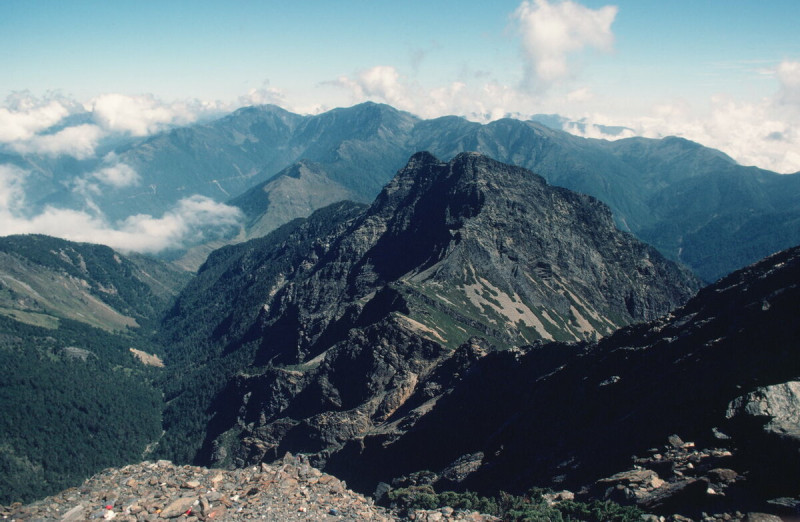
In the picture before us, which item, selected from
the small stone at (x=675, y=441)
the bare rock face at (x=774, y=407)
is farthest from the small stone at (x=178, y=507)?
the bare rock face at (x=774, y=407)

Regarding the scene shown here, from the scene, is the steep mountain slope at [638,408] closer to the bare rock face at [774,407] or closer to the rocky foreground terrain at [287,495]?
the bare rock face at [774,407]

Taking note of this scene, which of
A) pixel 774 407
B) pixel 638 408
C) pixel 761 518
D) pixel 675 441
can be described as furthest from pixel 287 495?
pixel 774 407

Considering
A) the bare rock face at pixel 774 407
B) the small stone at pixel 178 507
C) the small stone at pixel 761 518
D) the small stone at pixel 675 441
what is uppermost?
the bare rock face at pixel 774 407

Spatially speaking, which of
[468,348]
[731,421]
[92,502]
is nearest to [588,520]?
[731,421]

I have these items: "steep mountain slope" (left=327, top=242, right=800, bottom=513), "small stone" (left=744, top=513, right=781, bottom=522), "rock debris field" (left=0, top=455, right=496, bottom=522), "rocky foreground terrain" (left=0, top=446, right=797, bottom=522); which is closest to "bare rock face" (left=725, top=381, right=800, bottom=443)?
"steep mountain slope" (left=327, top=242, right=800, bottom=513)

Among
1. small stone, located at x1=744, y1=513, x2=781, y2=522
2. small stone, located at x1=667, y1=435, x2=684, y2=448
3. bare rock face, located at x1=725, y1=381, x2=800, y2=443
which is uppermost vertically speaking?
bare rock face, located at x1=725, y1=381, x2=800, y2=443

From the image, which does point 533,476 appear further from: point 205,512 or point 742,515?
point 205,512

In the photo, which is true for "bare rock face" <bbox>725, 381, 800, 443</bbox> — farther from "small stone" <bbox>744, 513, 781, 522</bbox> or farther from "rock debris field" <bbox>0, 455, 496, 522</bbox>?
"rock debris field" <bbox>0, 455, 496, 522</bbox>

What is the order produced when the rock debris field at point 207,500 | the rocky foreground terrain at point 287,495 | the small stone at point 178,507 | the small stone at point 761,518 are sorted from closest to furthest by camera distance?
the small stone at point 761,518 < the rocky foreground terrain at point 287,495 < the small stone at point 178,507 < the rock debris field at point 207,500
